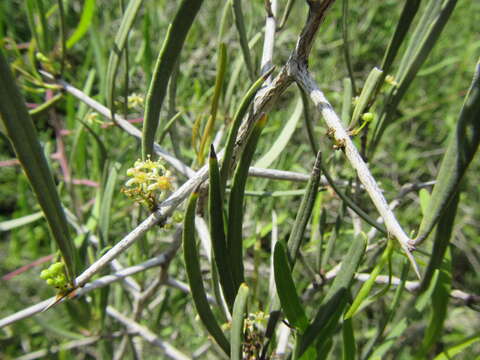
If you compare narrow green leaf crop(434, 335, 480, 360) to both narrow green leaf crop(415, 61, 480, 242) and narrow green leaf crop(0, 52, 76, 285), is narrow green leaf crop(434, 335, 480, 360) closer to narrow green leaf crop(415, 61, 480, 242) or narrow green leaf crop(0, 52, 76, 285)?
narrow green leaf crop(415, 61, 480, 242)

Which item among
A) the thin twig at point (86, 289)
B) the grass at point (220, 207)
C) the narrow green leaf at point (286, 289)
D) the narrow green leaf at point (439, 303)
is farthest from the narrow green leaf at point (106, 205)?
the narrow green leaf at point (439, 303)

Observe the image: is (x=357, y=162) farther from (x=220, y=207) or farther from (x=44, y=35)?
(x=44, y=35)

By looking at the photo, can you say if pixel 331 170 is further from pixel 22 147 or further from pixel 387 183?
pixel 387 183

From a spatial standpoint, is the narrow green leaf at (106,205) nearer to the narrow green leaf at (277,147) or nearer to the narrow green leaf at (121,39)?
the narrow green leaf at (121,39)

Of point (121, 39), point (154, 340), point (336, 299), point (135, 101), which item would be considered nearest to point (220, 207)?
point (336, 299)

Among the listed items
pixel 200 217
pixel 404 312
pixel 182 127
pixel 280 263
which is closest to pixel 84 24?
pixel 200 217

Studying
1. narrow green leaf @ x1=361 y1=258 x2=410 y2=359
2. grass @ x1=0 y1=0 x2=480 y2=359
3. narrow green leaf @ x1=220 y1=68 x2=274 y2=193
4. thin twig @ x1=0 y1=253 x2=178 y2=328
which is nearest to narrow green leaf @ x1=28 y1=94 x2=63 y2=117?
grass @ x1=0 y1=0 x2=480 y2=359

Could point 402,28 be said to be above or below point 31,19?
below
